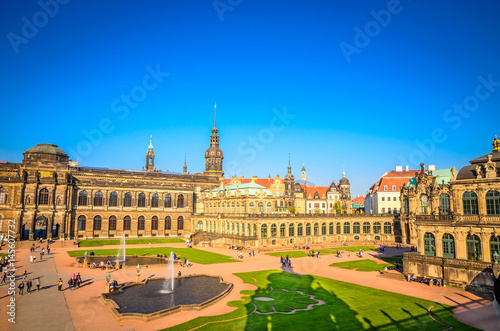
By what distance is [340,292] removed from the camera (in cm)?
3428

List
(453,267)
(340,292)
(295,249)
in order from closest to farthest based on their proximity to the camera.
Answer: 1. (340,292)
2. (453,267)
3. (295,249)

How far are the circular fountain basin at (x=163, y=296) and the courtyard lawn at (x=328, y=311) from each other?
2836mm

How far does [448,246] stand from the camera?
40.2 meters

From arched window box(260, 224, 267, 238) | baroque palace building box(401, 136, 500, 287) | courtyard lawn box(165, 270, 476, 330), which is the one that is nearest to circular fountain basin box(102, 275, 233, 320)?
courtyard lawn box(165, 270, 476, 330)

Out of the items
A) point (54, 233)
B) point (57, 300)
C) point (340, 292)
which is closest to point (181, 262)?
point (57, 300)

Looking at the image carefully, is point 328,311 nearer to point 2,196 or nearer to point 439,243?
point 439,243

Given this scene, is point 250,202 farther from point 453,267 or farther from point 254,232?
point 453,267

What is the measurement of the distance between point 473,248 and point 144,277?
3765 cm

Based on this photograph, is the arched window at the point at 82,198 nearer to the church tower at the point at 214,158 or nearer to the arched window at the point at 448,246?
the church tower at the point at 214,158

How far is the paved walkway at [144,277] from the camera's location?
25.1m

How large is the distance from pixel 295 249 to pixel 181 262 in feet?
89.6

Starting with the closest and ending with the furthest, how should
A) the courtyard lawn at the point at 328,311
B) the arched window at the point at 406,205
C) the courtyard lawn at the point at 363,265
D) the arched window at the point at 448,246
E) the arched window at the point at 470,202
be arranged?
1. the courtyard lawn at the point at 328,311
2. the arched window at the point at 470,202
3. the arched window at the point at 448,246
4. the courtyard lawn at the point at 363,265
5. the arched window at the point at 406,205

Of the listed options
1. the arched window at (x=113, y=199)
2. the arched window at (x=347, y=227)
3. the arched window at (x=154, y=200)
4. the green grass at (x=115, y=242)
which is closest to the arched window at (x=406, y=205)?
the arched window at (x=347, y=227)

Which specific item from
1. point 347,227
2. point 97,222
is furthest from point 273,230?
point 97,222
